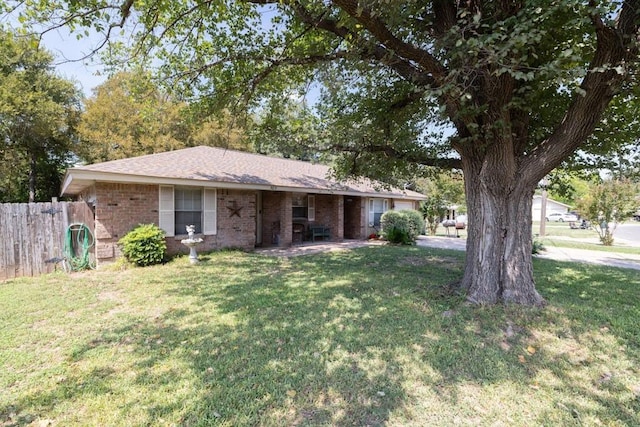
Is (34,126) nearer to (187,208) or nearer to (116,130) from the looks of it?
(116,130)

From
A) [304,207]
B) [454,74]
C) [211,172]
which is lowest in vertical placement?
[304,207]

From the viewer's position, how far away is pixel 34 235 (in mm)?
7445

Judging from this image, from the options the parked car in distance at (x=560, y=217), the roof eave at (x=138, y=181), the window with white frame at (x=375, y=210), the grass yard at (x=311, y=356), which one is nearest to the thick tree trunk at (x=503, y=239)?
the grass yard at (x=311, y=356)

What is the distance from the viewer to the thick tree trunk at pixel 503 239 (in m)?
4.95

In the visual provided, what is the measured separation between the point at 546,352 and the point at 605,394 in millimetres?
765

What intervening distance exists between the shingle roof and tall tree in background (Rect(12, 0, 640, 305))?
2.58 meters

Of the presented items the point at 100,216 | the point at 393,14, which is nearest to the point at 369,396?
the point at 393,14

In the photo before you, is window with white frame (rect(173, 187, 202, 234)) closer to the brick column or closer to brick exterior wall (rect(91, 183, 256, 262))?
brick exterior wall (rect(91, 183, 256, 262))

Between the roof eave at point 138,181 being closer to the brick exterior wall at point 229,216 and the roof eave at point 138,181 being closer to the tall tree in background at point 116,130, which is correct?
the brick exterior wall at point 229,216

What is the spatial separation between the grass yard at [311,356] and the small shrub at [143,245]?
1741 millimetres

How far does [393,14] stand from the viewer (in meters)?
3.99

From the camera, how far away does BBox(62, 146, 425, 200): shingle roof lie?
7993 millimetres

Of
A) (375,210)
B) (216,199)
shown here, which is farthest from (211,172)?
(375,210)

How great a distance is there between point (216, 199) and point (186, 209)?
0.99 metres
